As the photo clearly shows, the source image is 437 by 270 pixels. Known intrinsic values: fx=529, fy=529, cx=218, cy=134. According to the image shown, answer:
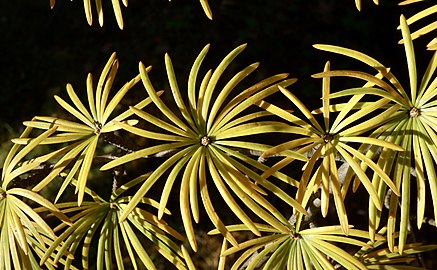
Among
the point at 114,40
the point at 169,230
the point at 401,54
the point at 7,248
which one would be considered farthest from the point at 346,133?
the point at 114,40

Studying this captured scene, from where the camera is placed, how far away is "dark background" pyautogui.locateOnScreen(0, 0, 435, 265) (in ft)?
6.23

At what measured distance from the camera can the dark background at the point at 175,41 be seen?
1.90 metres

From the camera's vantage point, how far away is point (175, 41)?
6.61ft

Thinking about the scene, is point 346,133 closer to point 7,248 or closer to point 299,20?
point 7,248

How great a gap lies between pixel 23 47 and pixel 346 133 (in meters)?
1.74

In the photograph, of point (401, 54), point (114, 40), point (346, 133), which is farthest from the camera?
point (114, 40)

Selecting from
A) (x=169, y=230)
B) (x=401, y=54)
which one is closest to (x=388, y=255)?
(x=169, y=230)

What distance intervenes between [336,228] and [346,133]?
4.1 inches

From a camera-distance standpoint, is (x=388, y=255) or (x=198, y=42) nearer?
(x=388, y=255)

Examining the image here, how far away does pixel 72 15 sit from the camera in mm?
2061

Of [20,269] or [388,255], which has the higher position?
[388,255]

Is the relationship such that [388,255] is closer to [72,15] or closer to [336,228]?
[336,228]

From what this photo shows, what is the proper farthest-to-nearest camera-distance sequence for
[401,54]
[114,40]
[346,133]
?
[114,40] < [401,54] < [346,133]

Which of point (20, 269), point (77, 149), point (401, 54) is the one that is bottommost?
point (20, 269)
